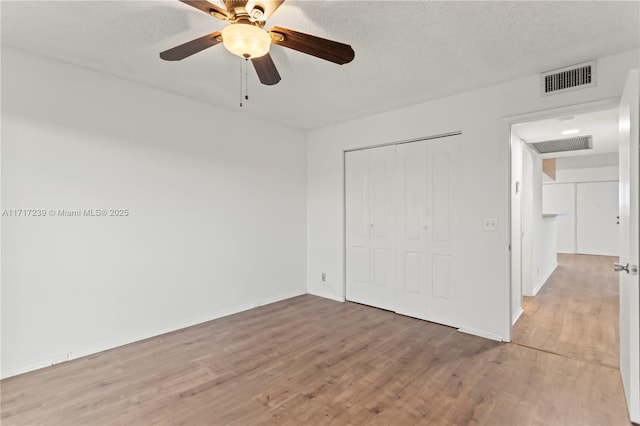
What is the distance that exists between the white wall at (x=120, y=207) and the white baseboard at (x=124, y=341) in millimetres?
11

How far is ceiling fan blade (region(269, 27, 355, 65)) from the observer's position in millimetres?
1795

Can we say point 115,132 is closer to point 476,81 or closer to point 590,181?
point 476,81

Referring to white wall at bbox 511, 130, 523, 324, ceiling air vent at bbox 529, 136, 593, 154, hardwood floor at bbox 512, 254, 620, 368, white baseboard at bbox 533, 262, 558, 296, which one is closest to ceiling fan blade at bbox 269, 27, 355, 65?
white wall at bbox 511, 130, 523, 324

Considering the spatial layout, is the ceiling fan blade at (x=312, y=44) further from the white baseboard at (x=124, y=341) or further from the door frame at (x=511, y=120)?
the white baseboard at (x=124, y=341)

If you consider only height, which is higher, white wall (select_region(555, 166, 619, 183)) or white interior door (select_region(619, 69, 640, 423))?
white wall (select_region(555, 166, 619, 183))

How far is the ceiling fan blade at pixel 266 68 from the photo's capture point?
2.05 m

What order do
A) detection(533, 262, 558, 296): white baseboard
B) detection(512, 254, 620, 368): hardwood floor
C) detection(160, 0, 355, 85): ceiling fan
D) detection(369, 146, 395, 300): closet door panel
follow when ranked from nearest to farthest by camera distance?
detection(160, 0, 355, 85): ceiling fan, detection(512, 254, 620, 368): hardwood floor, detection(369, 146, 395, 300): closet door panel, detection(533, 262, 558, 296): white baseboard

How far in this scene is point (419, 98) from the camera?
357 centimetres

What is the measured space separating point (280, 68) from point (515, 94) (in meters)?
2.26

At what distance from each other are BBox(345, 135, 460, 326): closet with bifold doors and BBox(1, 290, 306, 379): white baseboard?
1.41 m

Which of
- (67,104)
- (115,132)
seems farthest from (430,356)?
(67,104)

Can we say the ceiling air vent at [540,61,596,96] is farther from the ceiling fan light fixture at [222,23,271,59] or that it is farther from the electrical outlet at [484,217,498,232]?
the ceiling fan light fixture at [222,23,271,59]

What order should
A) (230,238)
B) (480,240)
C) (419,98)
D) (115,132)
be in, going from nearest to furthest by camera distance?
(115,132) < (480,240) < (419,98) < (230,238)

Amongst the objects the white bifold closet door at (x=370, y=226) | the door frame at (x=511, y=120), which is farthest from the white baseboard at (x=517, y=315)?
the white bifold closet door at (x=370, y=226)
